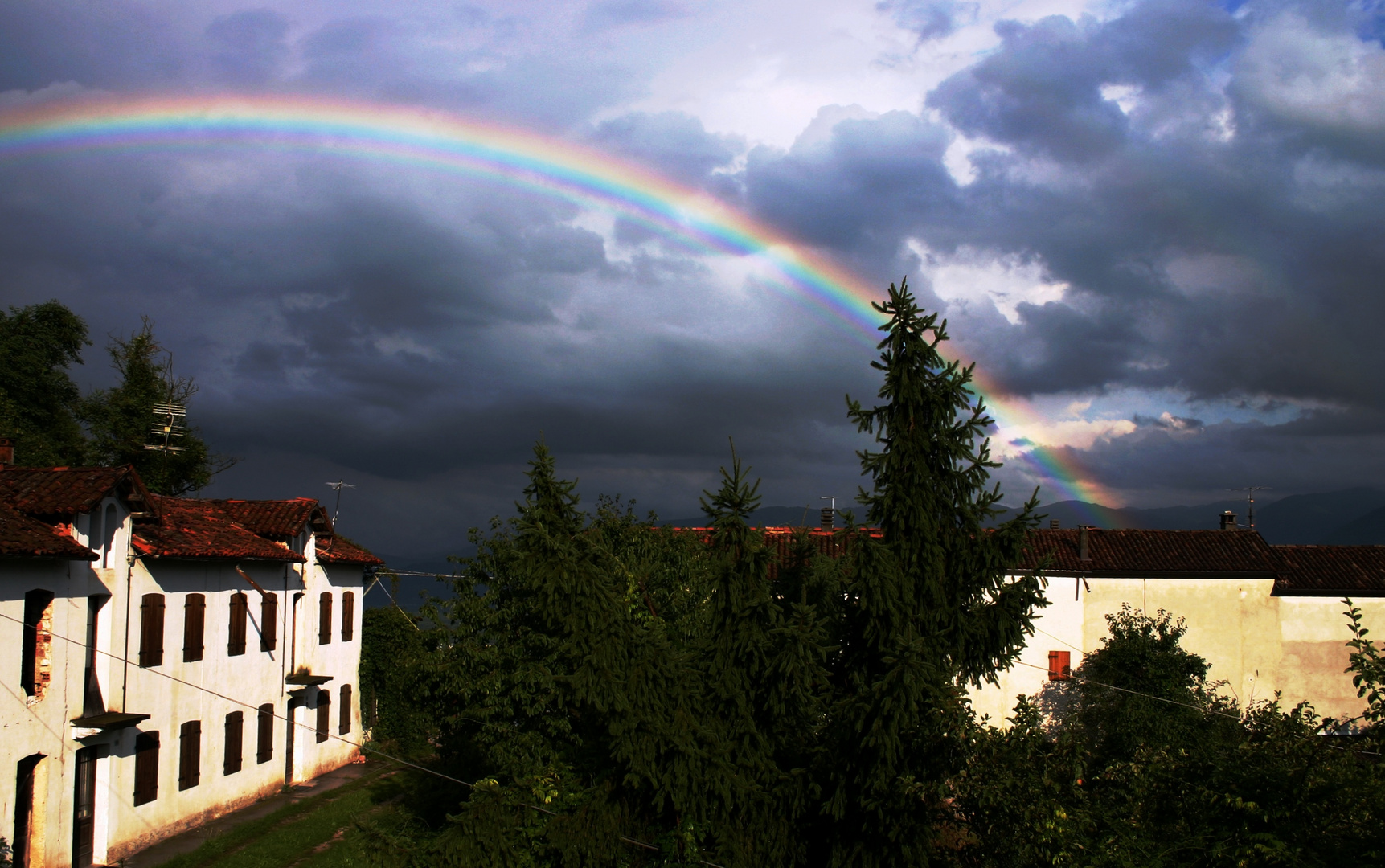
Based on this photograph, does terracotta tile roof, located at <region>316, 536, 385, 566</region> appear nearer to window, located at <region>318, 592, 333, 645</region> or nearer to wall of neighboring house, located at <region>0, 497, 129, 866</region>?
window, located at <region>318, 592, 333, 645</region>

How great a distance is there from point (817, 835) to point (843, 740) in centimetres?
249

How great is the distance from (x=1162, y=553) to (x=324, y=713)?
31.5 meters

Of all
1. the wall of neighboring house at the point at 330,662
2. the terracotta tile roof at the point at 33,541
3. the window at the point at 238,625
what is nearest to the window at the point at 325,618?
the wall of neighboring house at the point at 330,662

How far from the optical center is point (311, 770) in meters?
29.7

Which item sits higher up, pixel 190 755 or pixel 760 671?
pixel 760 671

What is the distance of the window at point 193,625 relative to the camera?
2297 cm

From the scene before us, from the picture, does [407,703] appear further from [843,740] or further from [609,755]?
[843,740]

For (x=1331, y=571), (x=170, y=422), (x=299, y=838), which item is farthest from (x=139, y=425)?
(x=1331, y=571)

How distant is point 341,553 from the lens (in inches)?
1251

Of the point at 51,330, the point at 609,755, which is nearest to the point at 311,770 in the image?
the point at 609,755

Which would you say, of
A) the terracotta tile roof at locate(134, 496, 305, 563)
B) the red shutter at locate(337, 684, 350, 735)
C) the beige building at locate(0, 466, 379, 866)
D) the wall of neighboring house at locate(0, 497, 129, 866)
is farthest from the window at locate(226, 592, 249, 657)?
the red shutter at locate(337, 684, 350, 735)

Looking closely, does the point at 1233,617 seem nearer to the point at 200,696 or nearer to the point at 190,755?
the point at 200,696

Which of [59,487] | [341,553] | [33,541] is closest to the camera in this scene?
[33,541]

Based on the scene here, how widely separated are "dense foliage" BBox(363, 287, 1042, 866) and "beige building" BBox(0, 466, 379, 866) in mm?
8903
